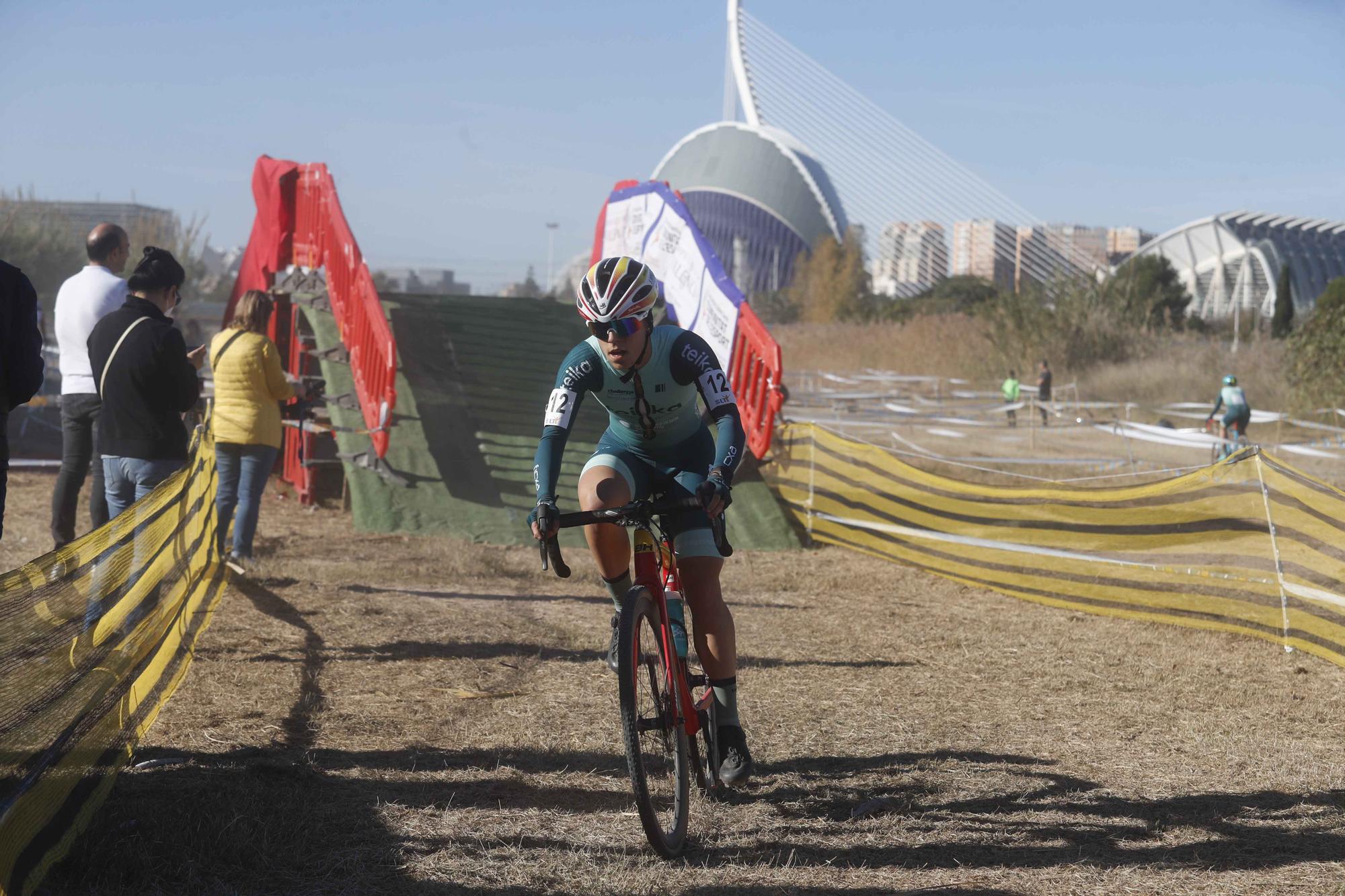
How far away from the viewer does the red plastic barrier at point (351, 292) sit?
36.3 ft

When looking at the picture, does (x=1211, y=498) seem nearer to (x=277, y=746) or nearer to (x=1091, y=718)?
(x=1091, y=718)

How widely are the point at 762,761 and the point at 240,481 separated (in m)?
4.74

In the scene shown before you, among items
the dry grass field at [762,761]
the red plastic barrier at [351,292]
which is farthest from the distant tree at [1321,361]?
the red plastic barrier at [351,292]

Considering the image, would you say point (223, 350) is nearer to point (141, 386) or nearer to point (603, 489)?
point (141, 386)

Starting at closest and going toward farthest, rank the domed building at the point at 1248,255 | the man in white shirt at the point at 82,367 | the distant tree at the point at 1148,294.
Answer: the man in white shirt at the point at 82,367 < the distant tree at the point at 1148,294 < the domed building at the point at 1248,255

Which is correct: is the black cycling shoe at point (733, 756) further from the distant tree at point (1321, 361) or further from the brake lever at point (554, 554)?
the distant tree at point (1321, 361)

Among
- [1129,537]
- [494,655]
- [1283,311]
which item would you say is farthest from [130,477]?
[1283,311]

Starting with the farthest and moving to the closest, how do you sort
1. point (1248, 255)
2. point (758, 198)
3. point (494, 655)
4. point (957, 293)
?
point (758, 198)
point (1248, 255)
point (957, 293)
point (494, 655)

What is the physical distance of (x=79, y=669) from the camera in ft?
13.2

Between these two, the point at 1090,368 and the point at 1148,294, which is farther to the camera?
the point at 1148,294

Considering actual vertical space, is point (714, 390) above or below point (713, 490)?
above

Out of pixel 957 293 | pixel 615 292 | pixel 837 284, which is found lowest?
pixel 615 292

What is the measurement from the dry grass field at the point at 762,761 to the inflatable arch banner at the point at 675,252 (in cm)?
499

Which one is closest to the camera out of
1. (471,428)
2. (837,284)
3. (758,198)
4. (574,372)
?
(574,372)
